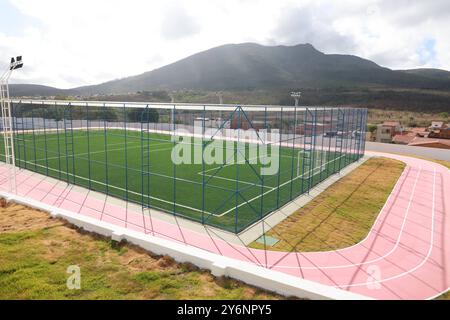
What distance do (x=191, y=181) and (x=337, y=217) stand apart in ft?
25.5

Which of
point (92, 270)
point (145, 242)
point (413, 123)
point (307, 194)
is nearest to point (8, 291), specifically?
point (92, 270)

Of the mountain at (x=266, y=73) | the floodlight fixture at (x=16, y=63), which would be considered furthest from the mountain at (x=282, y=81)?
the floodlight fixture at (x=16, y=63)

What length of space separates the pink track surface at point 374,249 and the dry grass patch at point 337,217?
1.48 feet

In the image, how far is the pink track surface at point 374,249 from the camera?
994 cm

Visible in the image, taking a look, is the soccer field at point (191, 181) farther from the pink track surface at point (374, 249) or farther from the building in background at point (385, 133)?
the building in background at point (385, 133)

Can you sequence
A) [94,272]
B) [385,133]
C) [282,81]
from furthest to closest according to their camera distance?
1. [282,81]
2. [385,133]
3. [94,272]

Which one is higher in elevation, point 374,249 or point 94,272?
point 94,272

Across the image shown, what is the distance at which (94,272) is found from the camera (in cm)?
856

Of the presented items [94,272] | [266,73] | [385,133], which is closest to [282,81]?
[266,73]

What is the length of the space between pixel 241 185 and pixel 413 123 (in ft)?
195

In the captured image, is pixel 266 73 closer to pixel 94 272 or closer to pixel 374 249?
pixel 374 249

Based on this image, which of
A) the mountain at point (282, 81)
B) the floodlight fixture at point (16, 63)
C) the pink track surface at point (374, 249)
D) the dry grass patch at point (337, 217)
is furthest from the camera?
the mountain at point (282, 81)

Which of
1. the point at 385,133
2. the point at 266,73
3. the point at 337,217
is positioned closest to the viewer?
the point at 337,217

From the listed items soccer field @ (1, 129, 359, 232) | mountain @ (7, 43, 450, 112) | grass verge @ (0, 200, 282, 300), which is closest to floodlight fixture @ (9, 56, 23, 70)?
soccer field @ (1, 129, 359, 232)
